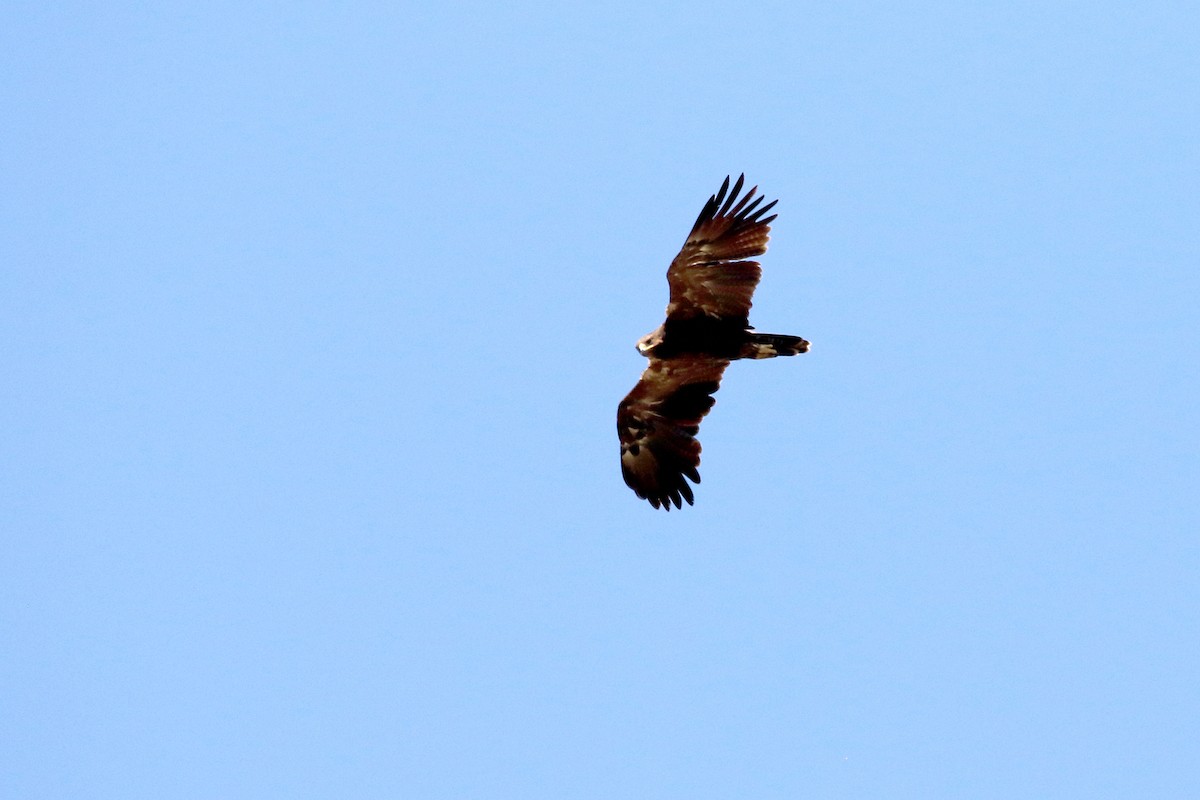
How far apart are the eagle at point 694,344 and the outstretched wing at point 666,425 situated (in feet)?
0.04

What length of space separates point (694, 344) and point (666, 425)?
127 cm

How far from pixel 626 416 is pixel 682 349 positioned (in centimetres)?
139

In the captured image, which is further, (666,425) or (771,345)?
(666,425)

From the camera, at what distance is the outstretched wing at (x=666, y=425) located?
15.8 metres

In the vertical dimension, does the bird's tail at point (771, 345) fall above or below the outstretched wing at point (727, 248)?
below

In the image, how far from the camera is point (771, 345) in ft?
49.2

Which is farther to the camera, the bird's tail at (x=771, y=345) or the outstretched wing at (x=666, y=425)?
the outstretched wing at (x=666, y=425)

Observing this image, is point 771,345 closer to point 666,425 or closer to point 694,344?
point 694,344

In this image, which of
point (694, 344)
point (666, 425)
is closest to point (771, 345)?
point (694, 344)

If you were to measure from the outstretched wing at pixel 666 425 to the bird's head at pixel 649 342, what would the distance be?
376 mm

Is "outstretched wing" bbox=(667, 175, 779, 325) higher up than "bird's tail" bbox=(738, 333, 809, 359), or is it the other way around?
"outstretched wing" bbox=(667, 175, 779, 325)

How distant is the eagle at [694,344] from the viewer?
15039 millimetres

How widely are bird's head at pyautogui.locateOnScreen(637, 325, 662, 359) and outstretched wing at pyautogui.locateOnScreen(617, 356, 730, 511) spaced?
0.38m

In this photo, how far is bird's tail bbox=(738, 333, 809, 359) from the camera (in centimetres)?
1487
